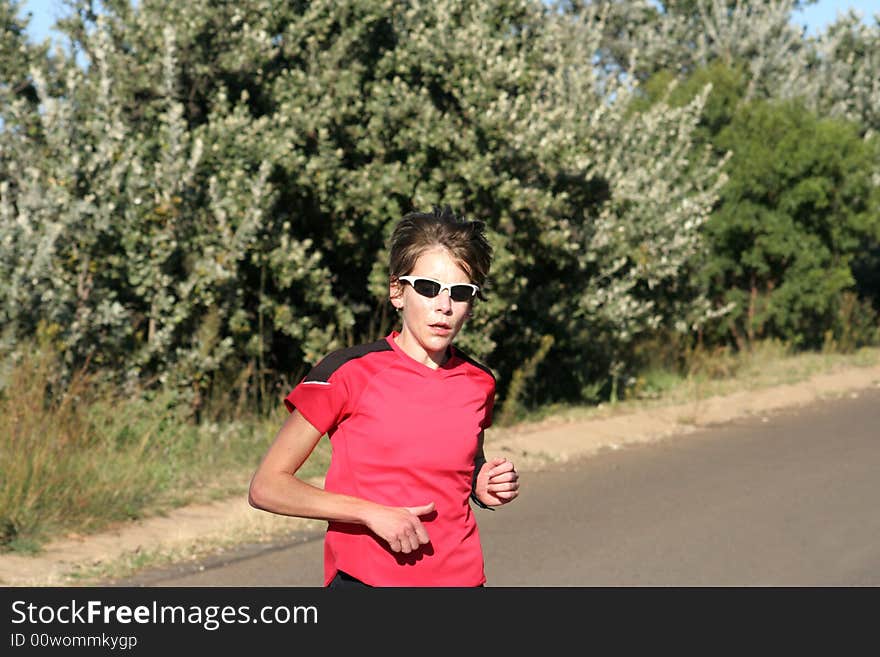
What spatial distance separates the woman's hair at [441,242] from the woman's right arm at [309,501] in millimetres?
496

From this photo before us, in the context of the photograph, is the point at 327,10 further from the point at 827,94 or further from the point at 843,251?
the point at 827,94

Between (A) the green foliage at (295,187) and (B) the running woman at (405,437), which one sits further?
(A) the green foliage at (295,187)

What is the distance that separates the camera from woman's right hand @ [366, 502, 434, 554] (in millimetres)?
3043

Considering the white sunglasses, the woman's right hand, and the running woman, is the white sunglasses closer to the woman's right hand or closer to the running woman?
the running woman

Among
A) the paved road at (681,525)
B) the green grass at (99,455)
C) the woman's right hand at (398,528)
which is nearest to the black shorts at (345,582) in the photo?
the woman's right hand at (398,528)

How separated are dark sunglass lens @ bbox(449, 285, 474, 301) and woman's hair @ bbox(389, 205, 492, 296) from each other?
0.15 ft

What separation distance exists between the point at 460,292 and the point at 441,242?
0.47 ft

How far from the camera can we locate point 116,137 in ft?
36.7

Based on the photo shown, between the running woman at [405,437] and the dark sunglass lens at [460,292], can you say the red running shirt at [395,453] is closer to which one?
the running woman at [405,437]

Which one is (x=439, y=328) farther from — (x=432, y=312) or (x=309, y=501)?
(x=309, y=501)

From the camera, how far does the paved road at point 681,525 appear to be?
25.2 ft

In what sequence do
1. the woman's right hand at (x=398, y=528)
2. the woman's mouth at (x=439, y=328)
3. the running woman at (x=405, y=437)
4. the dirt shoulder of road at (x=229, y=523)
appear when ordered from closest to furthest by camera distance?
the woman's right hand at (x=398, y=528), the running woman at (x=405, y=437), the woman's mouth at (x=439, y=328), the dirt shoulder of road at (x=229, y=523)

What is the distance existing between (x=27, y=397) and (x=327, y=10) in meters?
5.83

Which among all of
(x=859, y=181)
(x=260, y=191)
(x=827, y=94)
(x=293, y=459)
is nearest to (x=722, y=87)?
(x=859, y=181)
